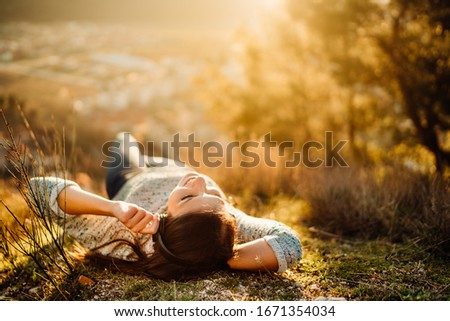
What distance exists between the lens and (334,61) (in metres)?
7.51

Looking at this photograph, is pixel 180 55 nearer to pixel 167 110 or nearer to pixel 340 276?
pixel 167 110

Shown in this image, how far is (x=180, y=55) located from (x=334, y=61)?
10658 millimetres

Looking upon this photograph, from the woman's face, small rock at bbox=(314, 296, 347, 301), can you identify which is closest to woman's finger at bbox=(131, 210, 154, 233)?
the woman's face

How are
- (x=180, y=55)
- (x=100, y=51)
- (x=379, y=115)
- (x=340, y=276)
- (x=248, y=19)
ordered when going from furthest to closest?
1. (x=180, y=55)
2. (x=248, y=19)
3. (x=100, y=51)
4. (x=379, y=115)
5. (x=340, y=276)

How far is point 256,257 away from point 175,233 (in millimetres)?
447

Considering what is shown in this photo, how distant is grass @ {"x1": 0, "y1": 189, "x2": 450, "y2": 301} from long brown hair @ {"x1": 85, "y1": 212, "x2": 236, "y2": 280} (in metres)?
0.06

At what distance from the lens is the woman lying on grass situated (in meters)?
1.98

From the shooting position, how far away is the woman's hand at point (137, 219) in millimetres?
2039

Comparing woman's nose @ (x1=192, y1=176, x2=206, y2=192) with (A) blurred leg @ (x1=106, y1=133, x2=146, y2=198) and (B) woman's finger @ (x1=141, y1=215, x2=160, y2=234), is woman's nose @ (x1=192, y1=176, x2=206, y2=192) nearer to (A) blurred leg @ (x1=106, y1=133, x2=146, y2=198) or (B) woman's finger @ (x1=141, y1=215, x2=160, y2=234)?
(B) woman's finger @ (x1=141, y1=215, x2=160, y2=234)

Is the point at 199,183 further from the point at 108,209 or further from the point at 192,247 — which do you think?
the point at 108,209

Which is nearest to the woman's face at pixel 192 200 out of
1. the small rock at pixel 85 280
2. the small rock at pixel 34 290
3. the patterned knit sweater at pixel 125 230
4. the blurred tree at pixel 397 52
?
the patterned knit sweater at pixel 125 230

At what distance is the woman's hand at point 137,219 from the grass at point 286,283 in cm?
30
